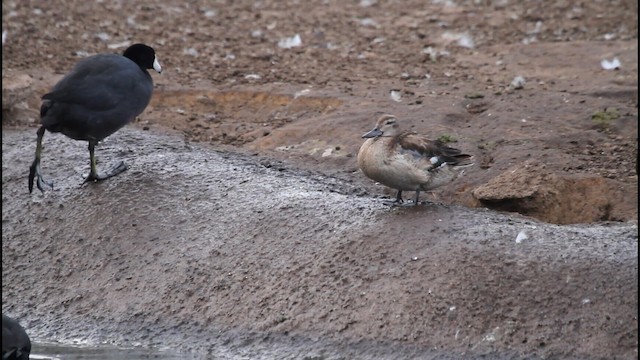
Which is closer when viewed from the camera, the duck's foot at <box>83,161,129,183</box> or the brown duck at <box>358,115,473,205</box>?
the brown duck at <box>358,115,473,205</box>

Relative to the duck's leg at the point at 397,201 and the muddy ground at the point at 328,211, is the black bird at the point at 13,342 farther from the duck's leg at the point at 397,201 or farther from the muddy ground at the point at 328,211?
the duck's leg at the point at 397,201

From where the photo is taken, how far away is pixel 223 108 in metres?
10.7

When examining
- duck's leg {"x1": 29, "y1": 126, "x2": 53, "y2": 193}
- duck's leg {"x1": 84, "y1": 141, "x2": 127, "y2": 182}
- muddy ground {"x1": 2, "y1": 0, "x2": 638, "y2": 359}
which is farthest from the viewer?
duck's leg {"x1": 84, "y1": 141, "x2": 127, "y2": 182}

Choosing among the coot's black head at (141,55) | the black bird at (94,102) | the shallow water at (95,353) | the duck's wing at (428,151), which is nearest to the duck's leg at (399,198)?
the duck's wing at (428,151)

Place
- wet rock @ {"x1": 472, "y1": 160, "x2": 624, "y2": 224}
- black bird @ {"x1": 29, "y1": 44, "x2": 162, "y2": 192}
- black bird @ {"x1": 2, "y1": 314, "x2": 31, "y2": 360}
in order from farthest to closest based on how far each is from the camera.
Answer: black bird @ {"x1": 29, "y1": 44, "x2": 162, "y2": 192} → wet rock @ {"x1": 472, "y1": 160, "x2": 624, "y2": 224} → black bird @ {"x1": 2, "y1": 314, "x2": 31, "y2": 360}

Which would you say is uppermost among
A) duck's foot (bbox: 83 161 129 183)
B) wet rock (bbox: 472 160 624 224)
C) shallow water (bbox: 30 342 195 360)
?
wet rock (bbox: 472 160 624 224)

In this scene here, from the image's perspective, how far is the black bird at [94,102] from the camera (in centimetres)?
823

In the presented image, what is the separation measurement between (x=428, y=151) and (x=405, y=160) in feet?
0.57

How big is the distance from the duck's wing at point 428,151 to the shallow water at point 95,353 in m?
1.81

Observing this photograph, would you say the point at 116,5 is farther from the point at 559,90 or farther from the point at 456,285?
the point at 456,285

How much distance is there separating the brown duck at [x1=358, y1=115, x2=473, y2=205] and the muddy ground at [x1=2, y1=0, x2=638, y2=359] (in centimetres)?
20

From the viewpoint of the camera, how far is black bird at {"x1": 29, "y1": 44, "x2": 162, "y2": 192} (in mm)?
8234

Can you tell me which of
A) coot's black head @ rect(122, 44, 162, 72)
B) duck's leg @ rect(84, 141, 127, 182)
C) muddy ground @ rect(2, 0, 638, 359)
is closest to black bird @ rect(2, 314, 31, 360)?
muddy ground @ rect(2, 0, 638, 359)

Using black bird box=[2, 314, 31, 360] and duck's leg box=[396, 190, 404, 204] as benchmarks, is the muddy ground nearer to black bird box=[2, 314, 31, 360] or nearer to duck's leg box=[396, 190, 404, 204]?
duck's leg box=[396, 190, 404, 204]
